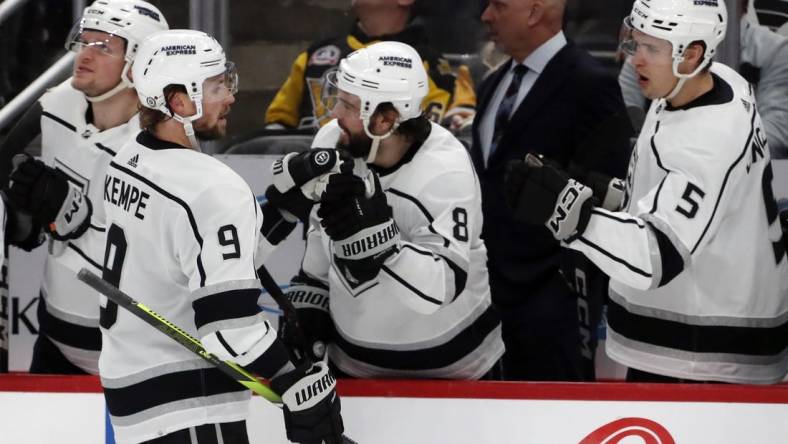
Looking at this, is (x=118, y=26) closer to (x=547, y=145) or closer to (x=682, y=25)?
(x=547, y=145)

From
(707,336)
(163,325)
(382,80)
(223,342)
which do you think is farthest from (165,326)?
(707,336)

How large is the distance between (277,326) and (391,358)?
107cm

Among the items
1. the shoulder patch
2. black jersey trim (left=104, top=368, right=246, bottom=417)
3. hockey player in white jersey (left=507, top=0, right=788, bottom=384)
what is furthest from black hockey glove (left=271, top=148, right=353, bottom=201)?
the shoulder patch

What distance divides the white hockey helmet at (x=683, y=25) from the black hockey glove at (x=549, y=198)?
13.1 inches

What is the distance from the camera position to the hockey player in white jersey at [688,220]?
2529 mm

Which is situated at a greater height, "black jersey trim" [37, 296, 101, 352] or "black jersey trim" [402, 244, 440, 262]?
"black jersey trim" [402, 244, 440, 262]

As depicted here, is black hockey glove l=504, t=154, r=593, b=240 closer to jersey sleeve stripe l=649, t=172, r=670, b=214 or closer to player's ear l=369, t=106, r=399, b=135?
jersey sleeve stripe l=649, t=172, r=670, b=214

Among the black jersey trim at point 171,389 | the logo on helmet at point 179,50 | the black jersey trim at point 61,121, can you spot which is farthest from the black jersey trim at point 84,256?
the logo on helmet at point 179,50

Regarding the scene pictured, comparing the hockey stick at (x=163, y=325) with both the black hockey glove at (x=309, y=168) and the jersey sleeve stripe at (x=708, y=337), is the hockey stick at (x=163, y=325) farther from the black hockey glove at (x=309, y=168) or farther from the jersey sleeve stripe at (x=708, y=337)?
the jersey sleeve stripe at (x=708, y=337)

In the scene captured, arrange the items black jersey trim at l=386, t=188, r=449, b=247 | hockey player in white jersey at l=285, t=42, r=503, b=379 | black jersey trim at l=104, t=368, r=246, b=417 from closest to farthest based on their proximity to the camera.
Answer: black jersey trim at l=104, t=368, r=246, b=417 < hockey player in white jersey at l=285, t=42, r=503, b=379 < black jersey trim at l=386, t=188, r=449, b=247

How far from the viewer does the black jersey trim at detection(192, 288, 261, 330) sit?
224 centimetres

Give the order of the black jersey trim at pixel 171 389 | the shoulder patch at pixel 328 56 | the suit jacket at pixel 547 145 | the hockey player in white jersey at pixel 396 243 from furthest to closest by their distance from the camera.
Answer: the shoulder patch at pixel 328 56 < the suit jacket at pixel 547 145 < the hockey player in white jersey at pixel 396 243 < the black jersey trim at pixel 171 389

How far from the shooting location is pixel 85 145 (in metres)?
3.05

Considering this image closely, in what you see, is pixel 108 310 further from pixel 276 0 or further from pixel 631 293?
pixel 276 0
